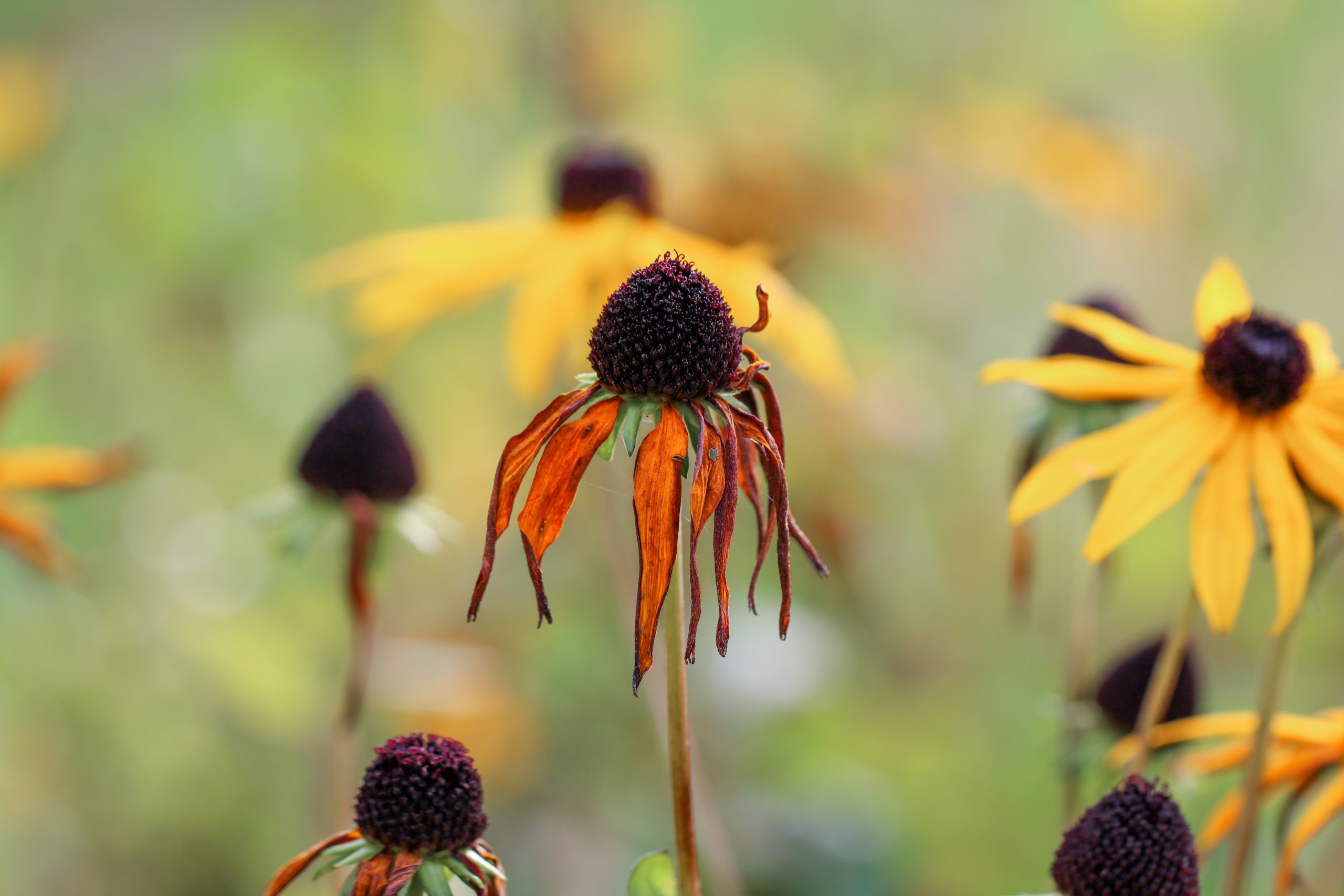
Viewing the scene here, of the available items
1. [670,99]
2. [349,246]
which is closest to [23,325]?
[349,246]

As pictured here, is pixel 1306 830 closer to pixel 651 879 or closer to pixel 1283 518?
pixel 1283 518

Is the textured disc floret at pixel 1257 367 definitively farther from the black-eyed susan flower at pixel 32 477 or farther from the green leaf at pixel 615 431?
the black-eyed susan flower at pixel 32 477

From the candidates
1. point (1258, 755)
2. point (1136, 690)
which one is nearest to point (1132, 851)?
point (1258, 755)

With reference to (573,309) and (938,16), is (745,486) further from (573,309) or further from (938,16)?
(938,16)

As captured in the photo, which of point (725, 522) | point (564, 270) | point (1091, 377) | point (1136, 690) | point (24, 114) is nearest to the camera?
point (725, 522)

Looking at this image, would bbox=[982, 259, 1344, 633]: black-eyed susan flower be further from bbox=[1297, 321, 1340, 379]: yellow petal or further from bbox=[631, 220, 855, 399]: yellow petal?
bbox=[631, 220, 855, 399]: yellow petal

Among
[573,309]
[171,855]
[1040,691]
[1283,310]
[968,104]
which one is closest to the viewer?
[573,309]
